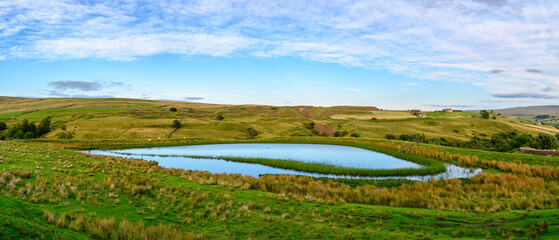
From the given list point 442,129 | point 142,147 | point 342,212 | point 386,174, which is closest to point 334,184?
point 342,212

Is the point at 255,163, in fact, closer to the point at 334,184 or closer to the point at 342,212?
the point at 334,184

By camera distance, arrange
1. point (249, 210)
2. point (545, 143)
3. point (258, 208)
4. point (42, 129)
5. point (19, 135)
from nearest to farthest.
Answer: point (249, 210) < point (258, 208) < point (545, 143) < point (19, 135) < point (42, 129)

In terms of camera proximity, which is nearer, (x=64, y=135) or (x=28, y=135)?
(x=64, y=135)

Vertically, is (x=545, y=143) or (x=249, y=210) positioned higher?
(x=545, y=143)

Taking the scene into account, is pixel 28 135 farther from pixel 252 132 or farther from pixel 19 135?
pixel 252 132

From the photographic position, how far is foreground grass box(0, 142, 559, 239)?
357 inches

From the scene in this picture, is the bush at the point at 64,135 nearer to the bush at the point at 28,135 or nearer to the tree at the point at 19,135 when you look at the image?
the bush at the point at 28,135

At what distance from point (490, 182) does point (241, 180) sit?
1776cm

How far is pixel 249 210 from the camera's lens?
1296cm

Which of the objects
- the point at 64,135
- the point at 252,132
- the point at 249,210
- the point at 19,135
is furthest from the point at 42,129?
the point at 249,210

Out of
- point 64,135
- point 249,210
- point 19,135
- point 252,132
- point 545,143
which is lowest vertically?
point 19,135

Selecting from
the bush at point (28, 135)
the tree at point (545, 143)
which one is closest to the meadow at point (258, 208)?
the tree at point (545, 143)

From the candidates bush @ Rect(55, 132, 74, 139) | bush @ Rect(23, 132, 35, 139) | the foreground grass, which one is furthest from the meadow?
bush @ Rect(23, 132, 35, 139)

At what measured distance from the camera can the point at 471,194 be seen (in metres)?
16.5
